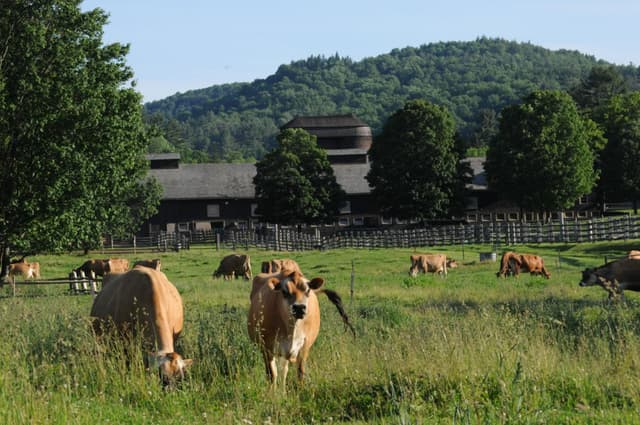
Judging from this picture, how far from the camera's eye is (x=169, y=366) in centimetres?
979

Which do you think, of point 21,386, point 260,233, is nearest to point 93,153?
point 21,386

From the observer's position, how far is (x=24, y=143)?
24125 mm

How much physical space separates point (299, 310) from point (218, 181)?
78.8m

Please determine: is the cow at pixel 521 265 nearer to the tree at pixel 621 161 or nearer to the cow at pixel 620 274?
the cow at pixel 620 274

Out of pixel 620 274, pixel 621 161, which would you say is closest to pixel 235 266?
pixel 620 274

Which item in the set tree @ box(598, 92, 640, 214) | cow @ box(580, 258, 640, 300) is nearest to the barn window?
tree @ box(598, 92, 640, 214)

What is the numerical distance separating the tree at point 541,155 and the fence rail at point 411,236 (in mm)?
2931

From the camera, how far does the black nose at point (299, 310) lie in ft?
32.0

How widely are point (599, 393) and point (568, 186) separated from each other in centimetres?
5646

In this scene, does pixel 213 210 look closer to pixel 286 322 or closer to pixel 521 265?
pixel 521 265

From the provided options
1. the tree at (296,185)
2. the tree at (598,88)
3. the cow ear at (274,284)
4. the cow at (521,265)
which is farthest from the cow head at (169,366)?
the tree at (598,88)

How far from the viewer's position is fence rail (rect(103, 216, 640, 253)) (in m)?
47.3

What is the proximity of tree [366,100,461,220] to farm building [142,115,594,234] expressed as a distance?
14.7m

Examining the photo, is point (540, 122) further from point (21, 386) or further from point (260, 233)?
point (21, 386)
